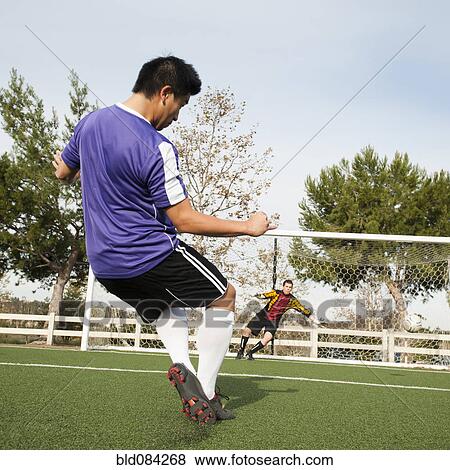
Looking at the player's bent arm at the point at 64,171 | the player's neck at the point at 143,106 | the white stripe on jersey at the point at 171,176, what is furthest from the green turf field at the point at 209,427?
the player's neck at the point at 143,106

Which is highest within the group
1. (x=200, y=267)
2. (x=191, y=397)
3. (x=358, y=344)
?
(x=200, y=267)

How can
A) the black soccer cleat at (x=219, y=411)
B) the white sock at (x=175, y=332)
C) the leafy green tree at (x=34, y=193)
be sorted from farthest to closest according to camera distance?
the leafy green tree at (x=34, y=193)
the black soccer cleat at (x=219, y=411)
the white sock at (x=175, y=332)

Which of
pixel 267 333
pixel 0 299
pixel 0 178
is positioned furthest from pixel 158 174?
pixel 0 299

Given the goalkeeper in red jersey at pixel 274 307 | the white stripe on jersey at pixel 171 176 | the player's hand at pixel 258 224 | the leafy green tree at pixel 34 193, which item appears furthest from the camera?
the leafy green tree at pixel 34 193

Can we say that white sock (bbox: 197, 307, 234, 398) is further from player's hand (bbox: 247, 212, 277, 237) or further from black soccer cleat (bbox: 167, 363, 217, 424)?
player's hand (bbox: 247, 212, 277, 237)

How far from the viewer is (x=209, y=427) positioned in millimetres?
3111

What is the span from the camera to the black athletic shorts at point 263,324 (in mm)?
12023

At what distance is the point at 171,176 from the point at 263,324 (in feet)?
31.8

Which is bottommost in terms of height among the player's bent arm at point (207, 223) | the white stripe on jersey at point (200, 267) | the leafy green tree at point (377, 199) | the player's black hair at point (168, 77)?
the white stripe on jersey at point (200, 267)

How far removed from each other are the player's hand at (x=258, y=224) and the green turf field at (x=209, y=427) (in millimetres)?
1067

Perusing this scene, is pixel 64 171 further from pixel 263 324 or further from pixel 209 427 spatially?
pixel 263 324

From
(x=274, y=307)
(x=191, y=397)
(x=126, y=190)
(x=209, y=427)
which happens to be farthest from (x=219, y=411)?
(x=274, y=307)

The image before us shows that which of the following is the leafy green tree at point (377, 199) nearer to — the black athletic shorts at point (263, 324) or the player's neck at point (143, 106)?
the black athletic shorts at point (263, 324)
